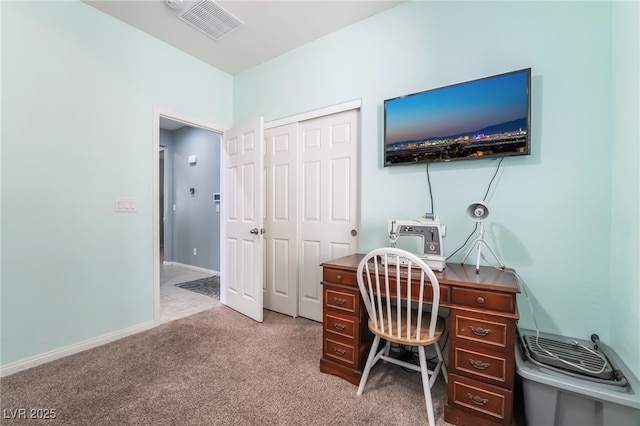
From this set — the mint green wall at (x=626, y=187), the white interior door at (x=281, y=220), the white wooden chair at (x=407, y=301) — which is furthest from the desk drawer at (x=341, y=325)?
the mint green wall at (x=626, y=187)

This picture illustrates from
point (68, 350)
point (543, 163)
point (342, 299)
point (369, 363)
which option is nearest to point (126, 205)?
point (68, 350)

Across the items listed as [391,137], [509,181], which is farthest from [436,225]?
[391,137]

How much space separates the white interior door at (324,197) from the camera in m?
2.43

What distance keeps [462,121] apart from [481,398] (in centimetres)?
167

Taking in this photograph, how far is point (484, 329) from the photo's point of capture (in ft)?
4.35

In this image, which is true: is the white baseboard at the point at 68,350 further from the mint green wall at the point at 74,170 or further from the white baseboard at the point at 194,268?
the white baseboard at the point at 194,268

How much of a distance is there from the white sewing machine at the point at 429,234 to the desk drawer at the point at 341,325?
61cm

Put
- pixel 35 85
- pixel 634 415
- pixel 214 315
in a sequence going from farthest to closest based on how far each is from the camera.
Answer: pixel 214 315 < pixel 35 85 < pixel 634 415

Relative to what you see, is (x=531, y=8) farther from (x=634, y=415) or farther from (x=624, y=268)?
(x=634, y=415)

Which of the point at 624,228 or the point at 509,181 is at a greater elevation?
the point at 509,181

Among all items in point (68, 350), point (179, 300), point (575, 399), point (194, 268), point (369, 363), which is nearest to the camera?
point (575, 399)

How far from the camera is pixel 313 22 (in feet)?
7.68

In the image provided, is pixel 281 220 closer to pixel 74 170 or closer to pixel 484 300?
pixel 74 170

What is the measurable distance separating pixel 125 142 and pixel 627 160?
3551mm
